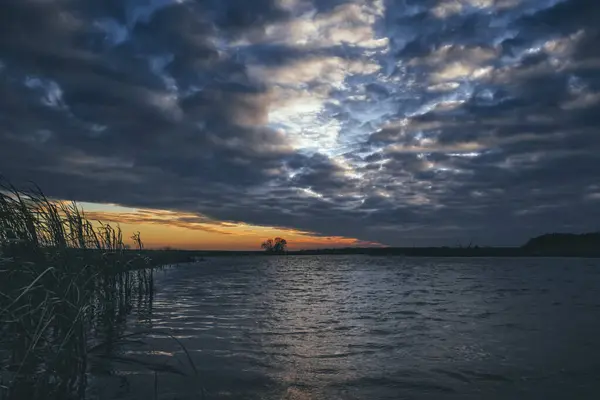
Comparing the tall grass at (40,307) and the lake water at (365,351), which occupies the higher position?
the tall grass at (40,307)

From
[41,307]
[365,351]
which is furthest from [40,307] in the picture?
[365,351]

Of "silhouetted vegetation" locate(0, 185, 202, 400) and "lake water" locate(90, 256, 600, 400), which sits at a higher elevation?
"silhouetted vegetation" locate(0, 185, 202, 400)

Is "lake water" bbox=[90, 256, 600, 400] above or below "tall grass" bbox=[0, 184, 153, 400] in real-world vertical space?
below

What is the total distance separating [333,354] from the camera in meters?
12.6

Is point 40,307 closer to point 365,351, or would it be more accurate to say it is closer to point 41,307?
point 41,307

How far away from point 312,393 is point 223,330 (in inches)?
305

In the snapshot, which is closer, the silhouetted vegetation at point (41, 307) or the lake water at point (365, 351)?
the silhouetted vegetation at point (41, 307)

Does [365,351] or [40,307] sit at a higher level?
[40,307]

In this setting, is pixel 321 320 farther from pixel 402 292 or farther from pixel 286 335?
pixel 402 292

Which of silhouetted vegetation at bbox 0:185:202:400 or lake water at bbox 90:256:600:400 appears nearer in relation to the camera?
silhouetted vegetation at bbox 0:185:202:400

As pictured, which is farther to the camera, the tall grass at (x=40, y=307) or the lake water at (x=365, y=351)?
the lake water at (x=365, y=351)

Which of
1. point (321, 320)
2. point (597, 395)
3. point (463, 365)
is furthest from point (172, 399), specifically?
point (321, 320)

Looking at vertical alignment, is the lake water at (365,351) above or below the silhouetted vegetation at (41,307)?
below

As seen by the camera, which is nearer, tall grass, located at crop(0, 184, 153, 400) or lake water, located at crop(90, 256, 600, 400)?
tall grass, located at crop(0, 184, 153, 400)
